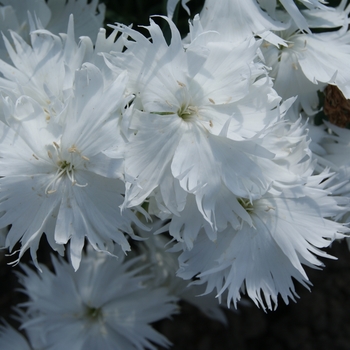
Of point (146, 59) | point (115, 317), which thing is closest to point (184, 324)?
point (115, 317)

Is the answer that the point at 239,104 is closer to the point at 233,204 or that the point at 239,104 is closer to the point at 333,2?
the point at 233,204

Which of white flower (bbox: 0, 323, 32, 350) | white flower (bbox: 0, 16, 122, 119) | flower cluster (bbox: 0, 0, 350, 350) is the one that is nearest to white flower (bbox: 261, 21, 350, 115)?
flower cluster (bbox: 0, 0, 350, 350)

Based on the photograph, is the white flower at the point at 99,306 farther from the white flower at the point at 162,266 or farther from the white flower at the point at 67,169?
the white flower at the point at 67,169

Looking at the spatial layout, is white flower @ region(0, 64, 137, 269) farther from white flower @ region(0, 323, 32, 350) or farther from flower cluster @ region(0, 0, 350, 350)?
white flower @ region(0, 323, 32, 350)

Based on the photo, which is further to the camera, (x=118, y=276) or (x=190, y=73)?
(x=118, y=276)

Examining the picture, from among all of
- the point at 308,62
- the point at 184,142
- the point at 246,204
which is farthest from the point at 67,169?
the point at 308,62

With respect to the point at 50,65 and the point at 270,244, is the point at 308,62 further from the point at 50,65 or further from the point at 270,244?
the point at 50,65

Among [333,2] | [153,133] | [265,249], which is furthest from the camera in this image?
[333,2]
